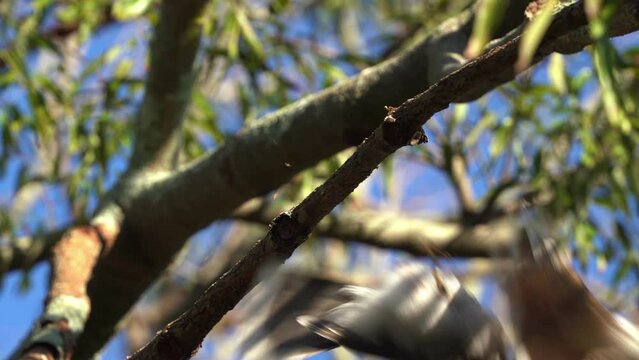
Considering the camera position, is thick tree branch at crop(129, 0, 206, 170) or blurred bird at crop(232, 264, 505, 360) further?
thick tree branch at crop(129, 0, 206, 170)

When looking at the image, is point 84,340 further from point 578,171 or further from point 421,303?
point 578,171

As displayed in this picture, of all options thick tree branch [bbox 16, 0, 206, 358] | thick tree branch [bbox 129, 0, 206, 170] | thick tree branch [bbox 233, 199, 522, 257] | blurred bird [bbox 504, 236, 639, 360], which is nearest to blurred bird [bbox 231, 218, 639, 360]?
blurred bird [bbox 504, 236, 639, 360]

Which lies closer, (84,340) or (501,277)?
(501,277)

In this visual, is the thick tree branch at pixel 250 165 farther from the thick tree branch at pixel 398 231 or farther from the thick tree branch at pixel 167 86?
the thick tree branch at pixel 398 231

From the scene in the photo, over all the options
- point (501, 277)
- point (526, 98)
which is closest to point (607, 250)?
point (526, 98)

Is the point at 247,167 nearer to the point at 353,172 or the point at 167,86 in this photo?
the point at 167,86

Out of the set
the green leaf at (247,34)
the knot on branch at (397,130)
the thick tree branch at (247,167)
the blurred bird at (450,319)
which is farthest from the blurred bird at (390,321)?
the green leaf at (247,34)

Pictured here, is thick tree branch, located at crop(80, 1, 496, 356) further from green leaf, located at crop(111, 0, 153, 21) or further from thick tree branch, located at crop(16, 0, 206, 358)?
green leaf, located at crop(111, 0, 153, 21)
